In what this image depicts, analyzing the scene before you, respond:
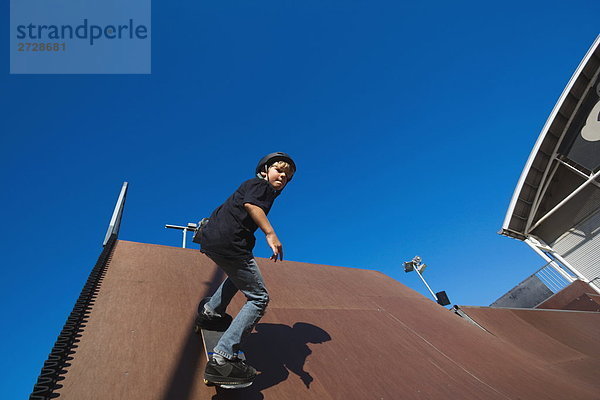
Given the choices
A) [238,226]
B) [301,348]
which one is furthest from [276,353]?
[238,226]

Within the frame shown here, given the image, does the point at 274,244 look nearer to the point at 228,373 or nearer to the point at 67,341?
the point at 228,373

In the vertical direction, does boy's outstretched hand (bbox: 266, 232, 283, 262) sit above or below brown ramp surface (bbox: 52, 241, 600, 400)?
above

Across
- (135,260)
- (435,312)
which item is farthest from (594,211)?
(135,260)

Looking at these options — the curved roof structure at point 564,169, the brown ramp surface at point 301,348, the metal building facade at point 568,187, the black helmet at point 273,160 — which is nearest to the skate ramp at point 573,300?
the metal building facade at point 568,187

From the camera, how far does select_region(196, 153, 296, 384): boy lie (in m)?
1.75

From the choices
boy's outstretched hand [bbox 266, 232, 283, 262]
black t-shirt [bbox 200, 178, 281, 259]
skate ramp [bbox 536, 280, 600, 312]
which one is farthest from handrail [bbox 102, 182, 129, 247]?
skate ramp [bbox 536, 280, 600, 312]

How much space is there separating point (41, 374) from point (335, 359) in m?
2.09

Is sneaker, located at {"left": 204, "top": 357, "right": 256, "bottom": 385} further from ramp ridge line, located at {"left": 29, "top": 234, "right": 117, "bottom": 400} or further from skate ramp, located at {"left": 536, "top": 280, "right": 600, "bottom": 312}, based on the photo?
skate ramp, located at {"left": 536, "top": 280, "right": 600, "bottom": 312}

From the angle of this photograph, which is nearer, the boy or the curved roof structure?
the boy

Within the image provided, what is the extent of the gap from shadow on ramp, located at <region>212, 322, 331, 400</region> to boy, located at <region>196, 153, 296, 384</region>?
29 centimetres

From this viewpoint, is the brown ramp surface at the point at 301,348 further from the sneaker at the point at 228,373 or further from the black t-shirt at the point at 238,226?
the black t-shirt at the point at 238,226

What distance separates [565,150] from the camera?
1507cm

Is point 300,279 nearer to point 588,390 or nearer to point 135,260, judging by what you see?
point 135,260

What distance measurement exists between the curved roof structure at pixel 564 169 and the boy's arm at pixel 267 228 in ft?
59.7
